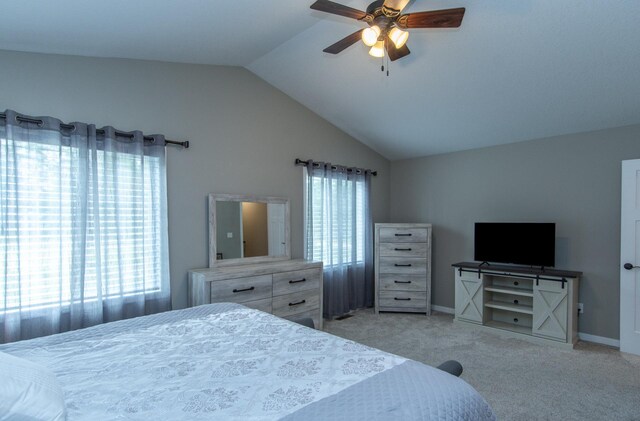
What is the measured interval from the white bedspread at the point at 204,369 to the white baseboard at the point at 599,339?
3.32m

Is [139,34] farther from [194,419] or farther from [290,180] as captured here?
[194,419]

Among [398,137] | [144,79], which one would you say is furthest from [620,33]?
[144,79]

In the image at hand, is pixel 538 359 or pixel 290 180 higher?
pixel 290 180

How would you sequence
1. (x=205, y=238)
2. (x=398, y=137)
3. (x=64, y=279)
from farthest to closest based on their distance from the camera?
(x=398, y=137), (x=205, y=238), (x=64, y=279)

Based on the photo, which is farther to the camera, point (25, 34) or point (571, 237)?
point (571, 237)

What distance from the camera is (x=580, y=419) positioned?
2.27 m

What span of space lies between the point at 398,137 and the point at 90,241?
11.9ft

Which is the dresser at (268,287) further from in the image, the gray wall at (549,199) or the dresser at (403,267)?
the gray wall at (549,199)

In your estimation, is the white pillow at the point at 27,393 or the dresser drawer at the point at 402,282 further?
the dresser drawer at the point at 402,282

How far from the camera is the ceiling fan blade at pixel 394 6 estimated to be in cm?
198

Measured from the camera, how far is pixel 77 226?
104 inches

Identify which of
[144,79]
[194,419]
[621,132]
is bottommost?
[194,419]

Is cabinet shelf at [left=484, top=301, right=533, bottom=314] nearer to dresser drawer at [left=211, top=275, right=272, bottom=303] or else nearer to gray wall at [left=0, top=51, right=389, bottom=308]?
gray wall at [left=0, top=51, right=389, bottom=308]

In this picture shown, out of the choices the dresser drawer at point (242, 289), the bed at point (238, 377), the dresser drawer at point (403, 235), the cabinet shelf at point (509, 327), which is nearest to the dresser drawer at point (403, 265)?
the dresser drawer at point (403, 235)
